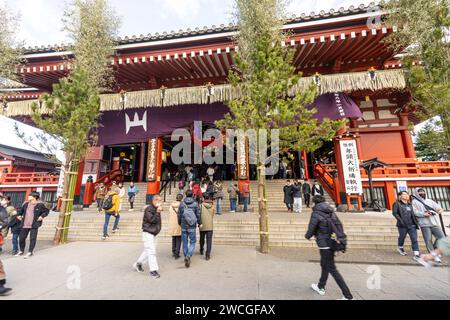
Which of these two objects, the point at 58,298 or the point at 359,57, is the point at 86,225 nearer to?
the point at 58,298

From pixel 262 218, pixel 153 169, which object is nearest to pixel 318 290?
pixel 262 218

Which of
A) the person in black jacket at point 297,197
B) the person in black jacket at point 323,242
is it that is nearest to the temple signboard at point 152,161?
the person in black jacket at point 297,197

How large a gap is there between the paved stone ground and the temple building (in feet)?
14.6

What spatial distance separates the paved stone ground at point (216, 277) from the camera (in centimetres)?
322

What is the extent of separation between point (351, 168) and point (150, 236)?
28.8 ft

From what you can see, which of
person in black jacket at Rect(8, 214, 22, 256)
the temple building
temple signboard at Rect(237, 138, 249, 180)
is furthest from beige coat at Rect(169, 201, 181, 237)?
temple signboard at Rect(237, 138, 249, 180)

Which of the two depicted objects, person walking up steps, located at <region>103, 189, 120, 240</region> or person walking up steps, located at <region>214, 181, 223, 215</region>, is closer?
person walking up steps, located at <region>103, 189, 120, 240</region>

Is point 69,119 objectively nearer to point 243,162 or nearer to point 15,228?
point 15,228

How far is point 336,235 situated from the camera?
10.4 feet

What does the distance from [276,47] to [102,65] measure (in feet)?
21.9

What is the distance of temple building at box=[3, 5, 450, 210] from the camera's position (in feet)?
25.3

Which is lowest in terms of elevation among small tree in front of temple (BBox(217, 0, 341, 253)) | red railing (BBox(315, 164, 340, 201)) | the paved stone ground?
the paved stone ground

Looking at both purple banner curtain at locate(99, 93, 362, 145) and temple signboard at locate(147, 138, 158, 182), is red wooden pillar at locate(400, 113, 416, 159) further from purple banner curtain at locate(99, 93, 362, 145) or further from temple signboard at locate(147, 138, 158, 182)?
temple signboard at locate(147, 138, 158, 182)
